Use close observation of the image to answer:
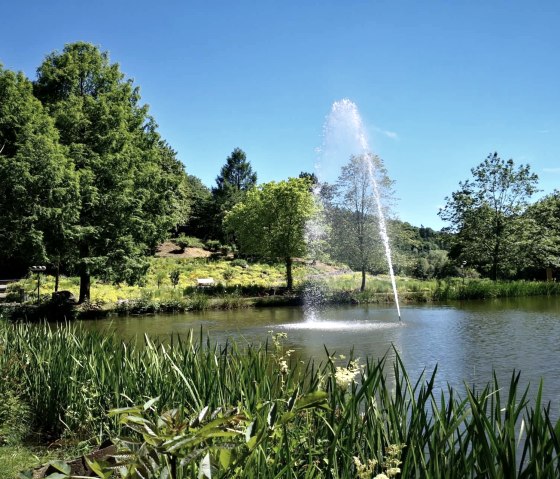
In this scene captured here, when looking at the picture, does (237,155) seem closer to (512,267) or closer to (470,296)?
(512,267)

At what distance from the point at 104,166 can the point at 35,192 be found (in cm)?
330

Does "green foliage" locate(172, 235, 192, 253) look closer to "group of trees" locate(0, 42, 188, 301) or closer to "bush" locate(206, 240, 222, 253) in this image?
"bush" locate(206, 240, 222, 253)

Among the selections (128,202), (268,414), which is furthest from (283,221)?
(268,414)

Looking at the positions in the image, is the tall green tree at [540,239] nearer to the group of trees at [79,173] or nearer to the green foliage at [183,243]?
the group of trees at [79,173]

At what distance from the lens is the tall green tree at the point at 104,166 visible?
2005cm

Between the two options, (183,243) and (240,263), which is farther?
(183,243)

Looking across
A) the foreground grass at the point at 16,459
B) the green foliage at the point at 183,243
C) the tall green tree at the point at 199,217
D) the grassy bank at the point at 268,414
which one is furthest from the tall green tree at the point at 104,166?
the tall green tree at the point at 199,217

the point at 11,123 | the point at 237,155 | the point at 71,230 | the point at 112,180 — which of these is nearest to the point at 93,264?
the point at 71,230

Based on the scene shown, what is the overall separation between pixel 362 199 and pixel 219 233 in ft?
101

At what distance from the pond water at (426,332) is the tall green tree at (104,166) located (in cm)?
291

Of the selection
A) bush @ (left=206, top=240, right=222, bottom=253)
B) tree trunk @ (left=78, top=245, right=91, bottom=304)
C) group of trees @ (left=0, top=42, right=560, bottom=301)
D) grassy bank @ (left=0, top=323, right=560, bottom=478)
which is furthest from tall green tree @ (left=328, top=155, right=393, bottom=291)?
Answer: bush @ (left=206, top=240, right=222, bottom=253)

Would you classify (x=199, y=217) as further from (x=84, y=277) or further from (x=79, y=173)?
(x=79, y=173)

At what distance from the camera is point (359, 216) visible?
92.4ft

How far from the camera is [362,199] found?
28.1 meters
